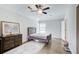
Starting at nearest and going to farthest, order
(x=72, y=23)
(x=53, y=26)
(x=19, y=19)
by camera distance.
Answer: (x=19, y=19), (x=53, y=26), (x=72, y=23)

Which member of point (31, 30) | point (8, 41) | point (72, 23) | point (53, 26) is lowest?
point (8, 41)

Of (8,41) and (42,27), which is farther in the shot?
(8,41)

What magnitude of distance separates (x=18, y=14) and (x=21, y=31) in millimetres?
440

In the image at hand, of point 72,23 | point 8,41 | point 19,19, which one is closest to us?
point 19,19

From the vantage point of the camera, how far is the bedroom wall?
8.11 feet

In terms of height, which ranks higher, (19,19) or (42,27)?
(19,19)

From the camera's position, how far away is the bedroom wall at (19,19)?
2.47 meters

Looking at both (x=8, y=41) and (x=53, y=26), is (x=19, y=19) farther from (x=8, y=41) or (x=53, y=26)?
(x=8, y=41)

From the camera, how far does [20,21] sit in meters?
2.53

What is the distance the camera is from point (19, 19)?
99.0 inches

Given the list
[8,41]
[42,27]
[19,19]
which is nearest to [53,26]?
[42,27]

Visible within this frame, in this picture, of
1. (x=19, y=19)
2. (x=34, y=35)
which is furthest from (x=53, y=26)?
(x=19, y=19)
